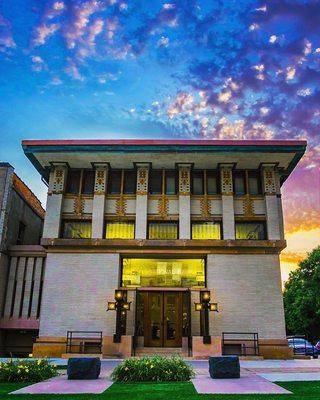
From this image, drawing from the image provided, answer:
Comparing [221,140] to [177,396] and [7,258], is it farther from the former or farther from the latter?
[177,396]

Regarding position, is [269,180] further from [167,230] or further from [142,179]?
[142,179]

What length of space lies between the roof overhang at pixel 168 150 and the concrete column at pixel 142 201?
2.26 ft

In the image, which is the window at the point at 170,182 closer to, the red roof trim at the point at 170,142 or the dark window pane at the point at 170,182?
the dark window pane at the point at 170,182

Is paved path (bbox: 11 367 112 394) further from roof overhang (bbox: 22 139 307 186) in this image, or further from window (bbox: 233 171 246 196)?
window (bbox: 233 171 246 196)

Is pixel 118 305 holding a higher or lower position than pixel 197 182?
lower

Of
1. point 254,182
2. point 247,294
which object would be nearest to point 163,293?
point 247,294

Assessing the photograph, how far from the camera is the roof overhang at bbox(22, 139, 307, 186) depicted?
2506cm

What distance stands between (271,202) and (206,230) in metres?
4.35

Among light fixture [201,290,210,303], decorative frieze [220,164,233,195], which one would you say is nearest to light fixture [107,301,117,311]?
light fixture [201,290,210,303]

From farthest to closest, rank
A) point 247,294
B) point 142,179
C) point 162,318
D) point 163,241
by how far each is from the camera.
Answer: point 142,179
point 163,241
point 247,294
point 162,318

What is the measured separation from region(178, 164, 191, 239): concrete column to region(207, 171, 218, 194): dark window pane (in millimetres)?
1418

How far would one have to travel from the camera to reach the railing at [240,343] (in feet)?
73.6

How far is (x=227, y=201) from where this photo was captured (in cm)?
2550

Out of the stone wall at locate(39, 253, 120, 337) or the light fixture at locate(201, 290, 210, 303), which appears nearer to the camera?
the light fixture at locate(201, 290, 210, 303)
